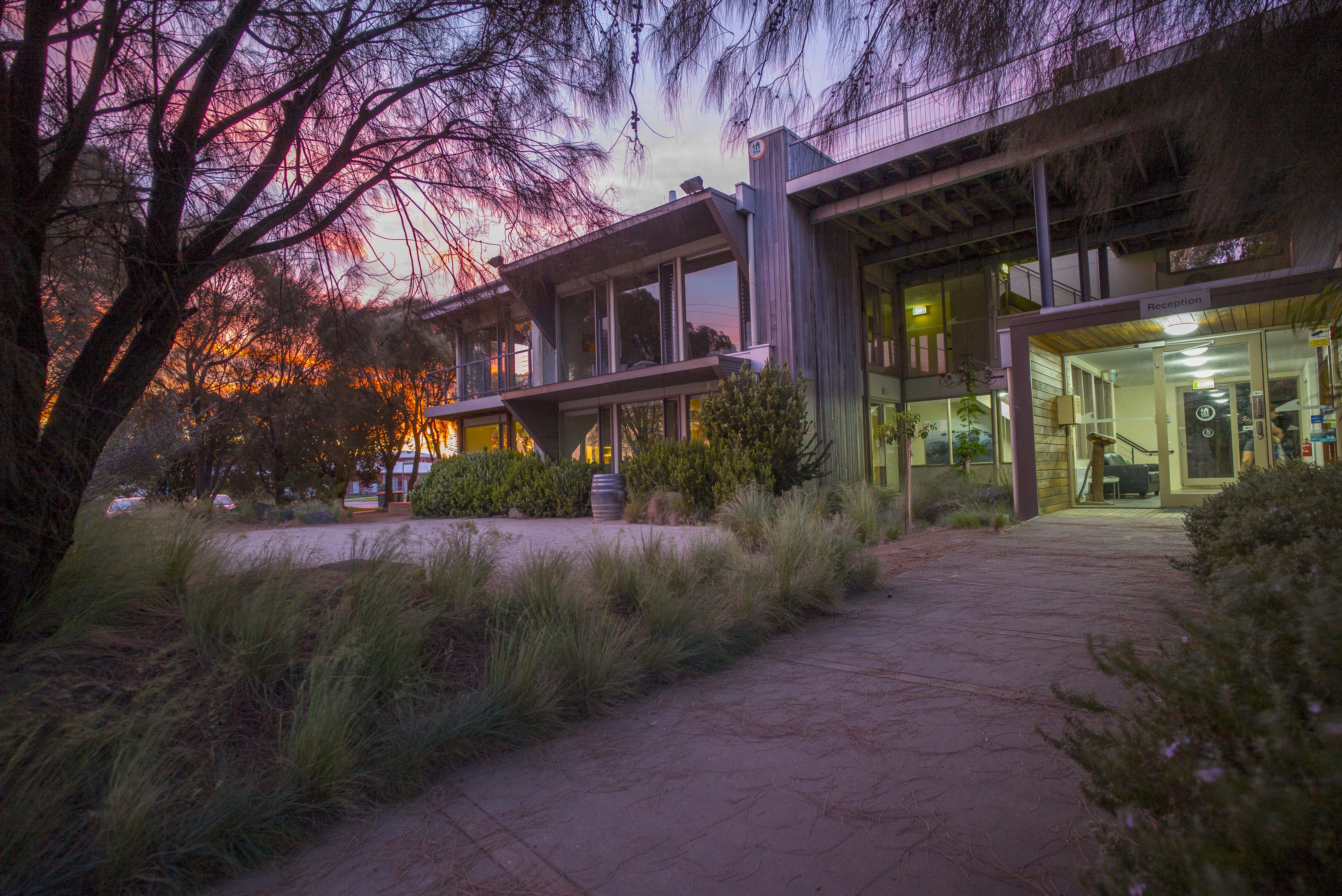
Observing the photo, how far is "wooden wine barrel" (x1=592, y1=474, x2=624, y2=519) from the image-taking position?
12383mm

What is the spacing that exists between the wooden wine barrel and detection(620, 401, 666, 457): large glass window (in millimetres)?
2233

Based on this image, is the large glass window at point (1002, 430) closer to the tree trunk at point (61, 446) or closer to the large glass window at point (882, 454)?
the large glass window at point (882, 454)

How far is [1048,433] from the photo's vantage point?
11609 millimetres

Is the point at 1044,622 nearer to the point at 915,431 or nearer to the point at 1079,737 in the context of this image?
the point at 1079,737

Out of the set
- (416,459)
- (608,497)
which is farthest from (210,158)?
(416,459)

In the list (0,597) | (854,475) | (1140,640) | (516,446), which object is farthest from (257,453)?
(1140,640)

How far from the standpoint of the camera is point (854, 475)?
48.9 feet

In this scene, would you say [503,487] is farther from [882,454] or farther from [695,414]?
[882,454]

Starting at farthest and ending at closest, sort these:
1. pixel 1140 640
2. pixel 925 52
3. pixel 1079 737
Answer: pixel 1140 640 < pixel 925 52 < pixel 1079 737

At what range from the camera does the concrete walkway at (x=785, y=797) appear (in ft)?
6.79

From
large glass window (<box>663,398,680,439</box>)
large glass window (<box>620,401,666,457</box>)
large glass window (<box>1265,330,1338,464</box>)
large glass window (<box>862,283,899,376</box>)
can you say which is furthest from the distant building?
large glass window (<box>1265,330,1338,464</box>)

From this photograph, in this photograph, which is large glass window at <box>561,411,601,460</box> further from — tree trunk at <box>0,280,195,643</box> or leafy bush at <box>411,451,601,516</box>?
tree trunk at <box>0,280,195,643</box>

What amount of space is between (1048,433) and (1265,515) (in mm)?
8295

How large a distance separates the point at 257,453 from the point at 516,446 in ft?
20.2
